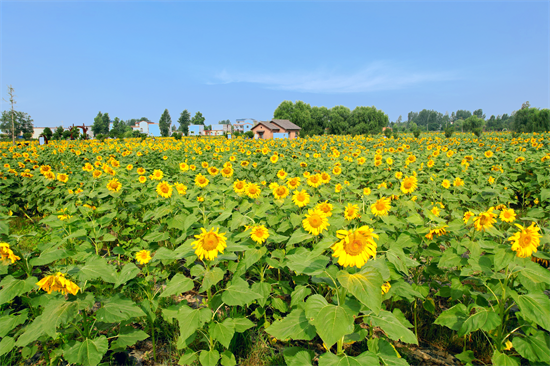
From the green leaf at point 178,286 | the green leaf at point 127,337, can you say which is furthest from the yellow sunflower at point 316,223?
the green leaf at point 127,337

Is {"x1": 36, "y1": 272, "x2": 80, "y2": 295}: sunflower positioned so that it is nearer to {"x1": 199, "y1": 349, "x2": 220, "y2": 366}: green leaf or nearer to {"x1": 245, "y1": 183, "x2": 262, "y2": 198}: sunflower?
{"x1": 199, "y1": 349, "x2": 220, "y2": 366}: green leaf

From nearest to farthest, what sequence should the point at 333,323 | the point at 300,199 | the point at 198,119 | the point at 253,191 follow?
the point at 333,323 < the point at 300,199 < the point at 253,191 < the point at 198,119

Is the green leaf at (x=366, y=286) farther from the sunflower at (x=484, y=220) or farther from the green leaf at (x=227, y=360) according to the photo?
the sunflower at (x=484, y=220)

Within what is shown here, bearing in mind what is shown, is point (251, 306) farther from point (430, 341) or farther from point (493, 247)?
point (493, 247)

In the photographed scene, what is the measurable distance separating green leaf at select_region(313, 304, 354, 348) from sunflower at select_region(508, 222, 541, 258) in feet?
4.54

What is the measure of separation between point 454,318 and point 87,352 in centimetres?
276

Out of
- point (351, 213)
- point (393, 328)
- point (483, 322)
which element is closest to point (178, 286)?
point (393, 328)

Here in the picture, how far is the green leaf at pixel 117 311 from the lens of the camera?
1.73 metres

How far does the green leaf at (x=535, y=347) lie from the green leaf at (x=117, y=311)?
267 cm

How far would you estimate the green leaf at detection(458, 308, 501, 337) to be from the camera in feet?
5.60

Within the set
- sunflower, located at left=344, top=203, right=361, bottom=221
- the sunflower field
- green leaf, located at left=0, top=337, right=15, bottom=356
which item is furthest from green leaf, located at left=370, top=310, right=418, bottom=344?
green leaf, located at left=0, top=337, right=15, bottom=356

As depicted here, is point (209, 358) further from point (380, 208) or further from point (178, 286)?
point (380, 208)

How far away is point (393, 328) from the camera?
5.25 feet

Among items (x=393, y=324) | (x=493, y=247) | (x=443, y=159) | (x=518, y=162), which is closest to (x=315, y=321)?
(x=393, y=324)
